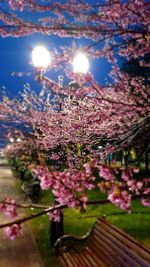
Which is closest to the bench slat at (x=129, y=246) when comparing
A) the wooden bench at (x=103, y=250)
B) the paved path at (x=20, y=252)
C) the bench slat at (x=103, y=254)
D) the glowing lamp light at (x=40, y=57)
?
the wooden bench at (x=103, y=250)

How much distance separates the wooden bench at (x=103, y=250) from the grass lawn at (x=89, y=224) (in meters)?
0.66

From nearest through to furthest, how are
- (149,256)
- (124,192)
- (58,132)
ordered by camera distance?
(124,192)
(149,256)
(58,132)

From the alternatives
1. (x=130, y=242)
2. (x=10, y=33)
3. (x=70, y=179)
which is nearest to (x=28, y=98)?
(x=10, y=33)

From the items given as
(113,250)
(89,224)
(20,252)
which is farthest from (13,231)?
(89,224)

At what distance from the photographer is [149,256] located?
6.16 meters

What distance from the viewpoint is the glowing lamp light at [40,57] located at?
7.86 meters

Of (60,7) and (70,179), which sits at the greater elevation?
(60,7)

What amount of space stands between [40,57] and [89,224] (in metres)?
7.48

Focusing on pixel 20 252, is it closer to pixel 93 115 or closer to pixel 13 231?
pixel 93 115

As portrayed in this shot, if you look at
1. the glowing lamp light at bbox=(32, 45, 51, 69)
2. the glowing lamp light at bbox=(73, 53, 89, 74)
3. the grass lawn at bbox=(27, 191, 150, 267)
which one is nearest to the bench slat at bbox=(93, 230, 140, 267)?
the grass lawn at bbox=(27, 191, 150, 267)

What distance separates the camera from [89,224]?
532 inches

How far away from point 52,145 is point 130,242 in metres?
4.94

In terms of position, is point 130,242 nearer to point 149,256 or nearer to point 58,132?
point 149,256

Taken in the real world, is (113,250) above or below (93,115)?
below
